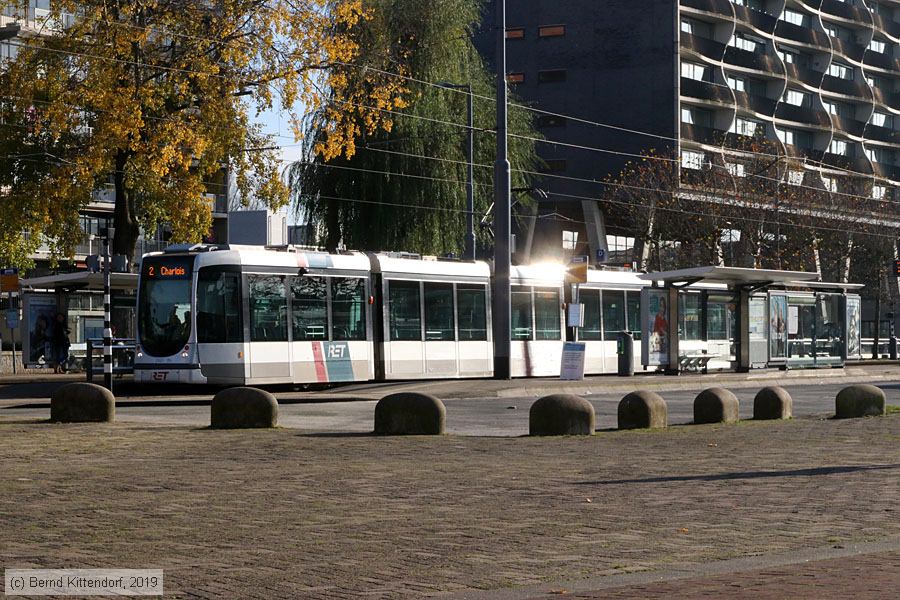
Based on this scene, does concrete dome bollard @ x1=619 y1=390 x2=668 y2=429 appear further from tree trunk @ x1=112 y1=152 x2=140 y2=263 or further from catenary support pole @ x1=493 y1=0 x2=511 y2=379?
tree trunk @ x1=112 y1=152 x2=140 y2=263

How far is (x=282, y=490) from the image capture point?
40.7 ft

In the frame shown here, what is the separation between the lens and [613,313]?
39844 mm

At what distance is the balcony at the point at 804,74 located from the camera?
86.6 meters

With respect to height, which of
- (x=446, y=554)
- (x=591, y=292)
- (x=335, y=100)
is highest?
(x=335, y=100)

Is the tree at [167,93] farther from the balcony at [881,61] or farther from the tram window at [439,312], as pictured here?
the balcony at [881,61]

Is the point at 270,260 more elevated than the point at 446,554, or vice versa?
the point at 270,260

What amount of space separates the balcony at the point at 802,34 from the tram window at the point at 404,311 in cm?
5823

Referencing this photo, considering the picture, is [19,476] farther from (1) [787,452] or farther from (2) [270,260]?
(2) [270,260]

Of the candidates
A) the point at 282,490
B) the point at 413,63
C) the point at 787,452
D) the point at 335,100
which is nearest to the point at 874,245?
A: the point at 413,63

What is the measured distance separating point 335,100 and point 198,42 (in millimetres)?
3498

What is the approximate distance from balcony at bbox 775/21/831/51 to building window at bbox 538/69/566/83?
15458mm

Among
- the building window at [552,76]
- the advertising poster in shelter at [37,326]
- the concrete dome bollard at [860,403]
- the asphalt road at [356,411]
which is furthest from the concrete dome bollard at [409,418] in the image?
the building window at [552,76]

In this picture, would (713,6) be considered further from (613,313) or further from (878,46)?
(613,313)

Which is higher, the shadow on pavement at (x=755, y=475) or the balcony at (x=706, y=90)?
the balcony at (x=706, y=90)
